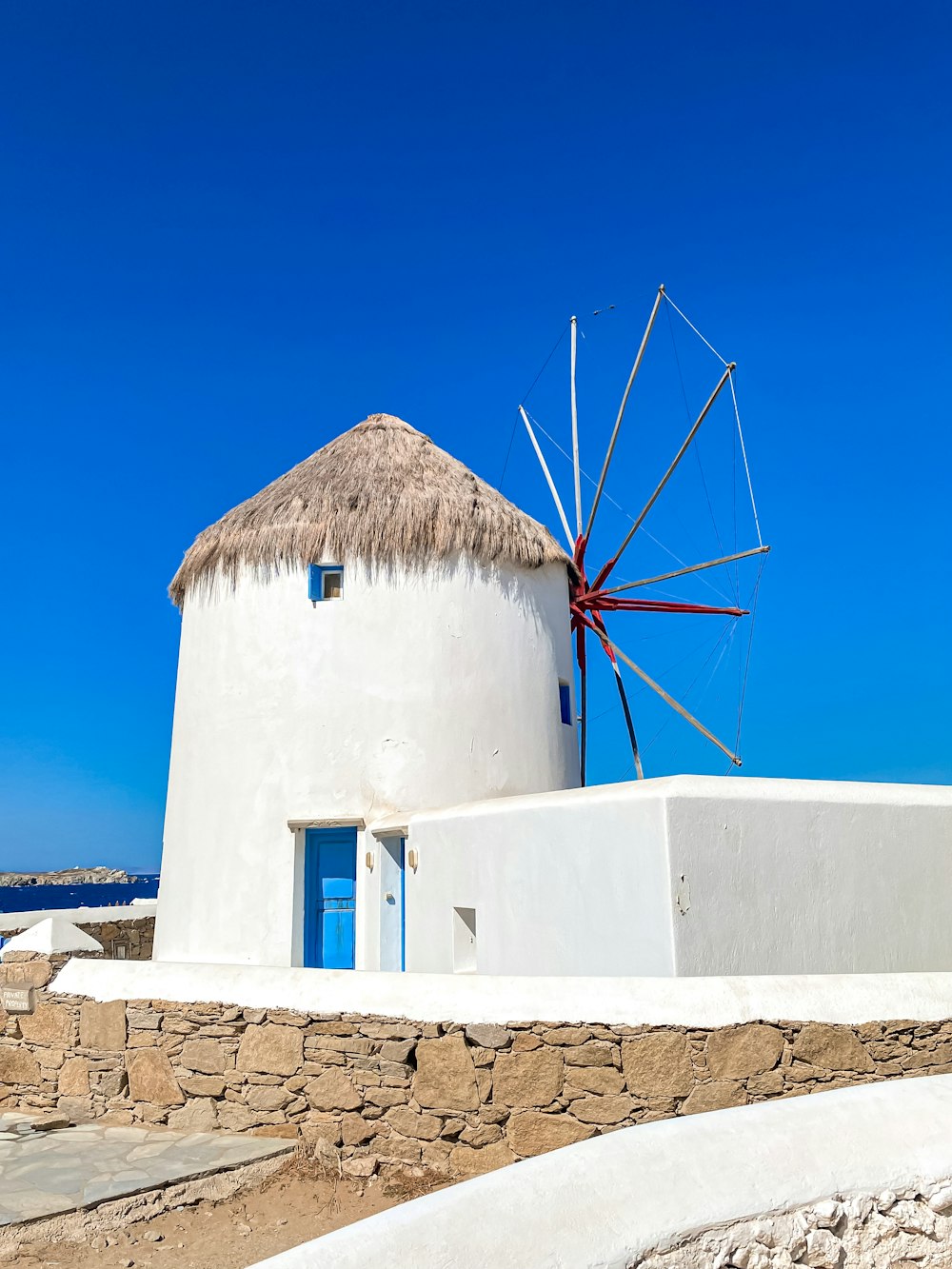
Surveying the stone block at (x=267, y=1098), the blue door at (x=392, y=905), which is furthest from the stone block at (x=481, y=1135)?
the blue door at (x=392, y=905)

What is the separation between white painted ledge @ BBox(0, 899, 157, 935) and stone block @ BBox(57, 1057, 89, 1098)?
18.6ft

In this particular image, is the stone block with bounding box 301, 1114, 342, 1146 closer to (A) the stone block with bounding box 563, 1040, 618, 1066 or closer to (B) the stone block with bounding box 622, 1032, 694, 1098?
(A) the stone block with bounding box 563, 1040, 618, 1066

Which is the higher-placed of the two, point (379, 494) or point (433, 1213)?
point (379, 494)

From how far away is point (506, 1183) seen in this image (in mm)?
2469

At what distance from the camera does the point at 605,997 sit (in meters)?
5.74

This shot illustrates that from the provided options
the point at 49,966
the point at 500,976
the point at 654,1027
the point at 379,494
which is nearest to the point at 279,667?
the point at 379,494

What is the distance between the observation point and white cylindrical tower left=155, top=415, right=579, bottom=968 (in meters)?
9.72

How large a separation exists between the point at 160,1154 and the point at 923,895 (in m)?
5.34

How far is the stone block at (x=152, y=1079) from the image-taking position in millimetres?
6531

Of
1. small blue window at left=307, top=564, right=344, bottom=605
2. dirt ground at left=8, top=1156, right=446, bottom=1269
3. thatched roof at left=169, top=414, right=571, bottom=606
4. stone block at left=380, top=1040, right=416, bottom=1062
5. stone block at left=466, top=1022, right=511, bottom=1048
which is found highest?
thatched roof at left=169, top=414, right=571, bottom=606

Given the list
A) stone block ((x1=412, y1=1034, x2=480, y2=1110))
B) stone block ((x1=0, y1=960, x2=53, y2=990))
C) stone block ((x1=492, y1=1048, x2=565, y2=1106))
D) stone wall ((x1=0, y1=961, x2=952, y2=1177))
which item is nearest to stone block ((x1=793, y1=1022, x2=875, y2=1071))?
stone wall ((x1=0, y1=961, x2=952, y2=1177))

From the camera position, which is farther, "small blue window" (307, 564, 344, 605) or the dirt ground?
"small blue window" (307, 564, 344, 605)

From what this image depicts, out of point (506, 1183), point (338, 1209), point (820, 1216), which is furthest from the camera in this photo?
point (338, 1209)

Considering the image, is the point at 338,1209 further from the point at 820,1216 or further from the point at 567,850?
the point at 820,1216
